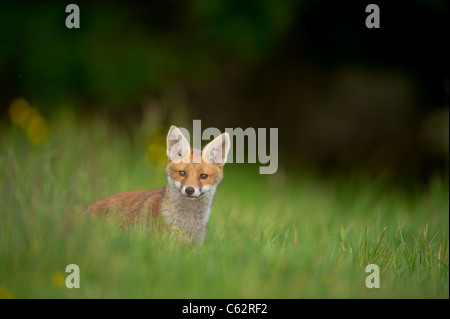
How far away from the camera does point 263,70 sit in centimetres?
1220

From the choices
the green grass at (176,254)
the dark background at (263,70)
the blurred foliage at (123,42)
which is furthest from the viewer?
the dark background at (263,70)

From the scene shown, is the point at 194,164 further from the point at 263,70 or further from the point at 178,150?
the point at 263,70

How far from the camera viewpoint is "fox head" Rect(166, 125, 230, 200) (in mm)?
4566

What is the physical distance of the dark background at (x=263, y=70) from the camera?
9.95m

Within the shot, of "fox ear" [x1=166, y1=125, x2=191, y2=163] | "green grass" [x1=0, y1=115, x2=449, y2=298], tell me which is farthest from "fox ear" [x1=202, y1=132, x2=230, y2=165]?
"green grass" [x1=0, y1=115, x2=449, y2=298]

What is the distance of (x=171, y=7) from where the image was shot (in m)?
10.9

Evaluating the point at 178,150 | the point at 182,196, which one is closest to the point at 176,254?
the point at 182,196

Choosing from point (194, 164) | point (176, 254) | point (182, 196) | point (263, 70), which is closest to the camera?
point (176, 254)

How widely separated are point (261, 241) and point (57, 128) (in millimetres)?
4078

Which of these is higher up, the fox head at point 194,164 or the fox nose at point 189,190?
the fox head at point 194,164

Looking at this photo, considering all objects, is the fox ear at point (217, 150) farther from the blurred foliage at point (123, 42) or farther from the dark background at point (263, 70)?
the blurred foliage at point (123, 42)

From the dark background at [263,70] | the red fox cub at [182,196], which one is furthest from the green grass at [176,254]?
the dark background at [263,70]

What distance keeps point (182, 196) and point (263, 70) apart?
7.88 meters
